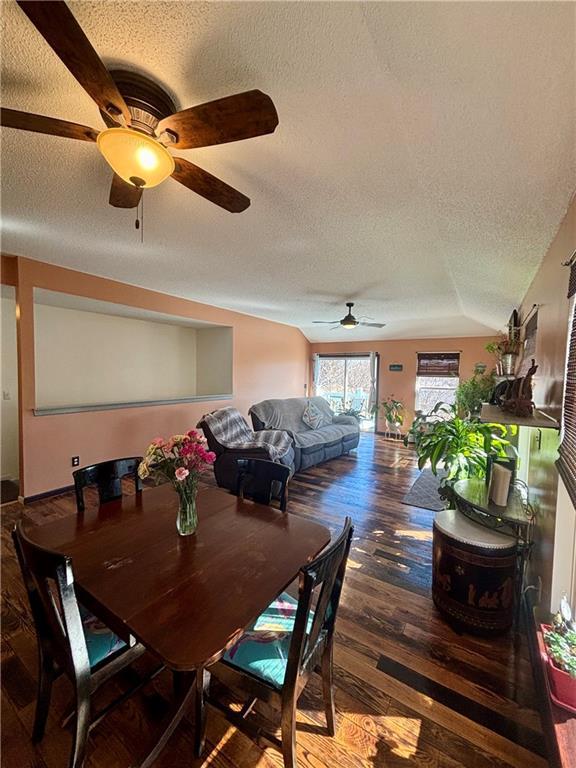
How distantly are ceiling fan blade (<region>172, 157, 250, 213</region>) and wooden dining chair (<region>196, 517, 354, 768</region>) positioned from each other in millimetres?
1664

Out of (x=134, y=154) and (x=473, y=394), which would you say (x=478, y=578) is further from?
(x=473, y=394)

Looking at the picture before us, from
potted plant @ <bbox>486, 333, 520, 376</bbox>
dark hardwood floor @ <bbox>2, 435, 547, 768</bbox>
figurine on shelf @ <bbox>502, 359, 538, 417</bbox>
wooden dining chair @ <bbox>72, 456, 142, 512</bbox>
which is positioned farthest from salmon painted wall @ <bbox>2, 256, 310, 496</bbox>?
figurine on shelf @ <bbox>502, 359, 538, 417</bbox>

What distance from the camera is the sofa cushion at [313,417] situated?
5.57 meters

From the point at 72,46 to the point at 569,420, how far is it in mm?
2172

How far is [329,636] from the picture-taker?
4.21ft

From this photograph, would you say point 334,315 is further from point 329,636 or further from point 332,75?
point 329,636

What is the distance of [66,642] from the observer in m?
1.01

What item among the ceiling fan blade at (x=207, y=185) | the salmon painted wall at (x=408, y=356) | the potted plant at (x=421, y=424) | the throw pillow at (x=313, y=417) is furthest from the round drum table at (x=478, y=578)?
the salmon painted wall at (x=408, y=356)

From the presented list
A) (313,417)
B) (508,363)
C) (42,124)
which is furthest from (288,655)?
(313,417)

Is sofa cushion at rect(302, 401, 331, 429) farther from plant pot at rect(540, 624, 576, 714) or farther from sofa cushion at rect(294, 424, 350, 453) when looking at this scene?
plant pot at rect(540, 624, 576, 714)

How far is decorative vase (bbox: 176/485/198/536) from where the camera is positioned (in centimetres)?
144

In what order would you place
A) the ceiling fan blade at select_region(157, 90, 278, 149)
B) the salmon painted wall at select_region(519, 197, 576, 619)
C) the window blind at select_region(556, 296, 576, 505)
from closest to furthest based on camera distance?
the ceiling fan blade at select_region(157, 90, 278, 149) → the window blind at select_region(556, 296, 576, 505) → the salmon painted wall at select_region(519, 197, 576, 619)

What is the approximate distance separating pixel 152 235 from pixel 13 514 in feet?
10.3

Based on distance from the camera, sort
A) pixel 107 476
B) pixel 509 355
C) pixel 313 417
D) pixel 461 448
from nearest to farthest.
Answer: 1. pixel 107 476
2. pixel 461 448
3. pixel 509 355
4. pixel 313 417
